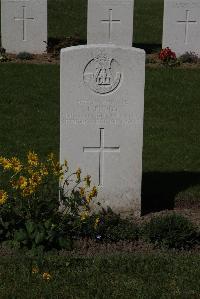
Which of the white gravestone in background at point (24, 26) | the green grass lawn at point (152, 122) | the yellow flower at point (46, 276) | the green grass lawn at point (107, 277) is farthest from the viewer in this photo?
the white gravestone in background at point (24, 26)

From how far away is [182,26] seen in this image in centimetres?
1766

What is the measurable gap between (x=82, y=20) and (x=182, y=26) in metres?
6.02

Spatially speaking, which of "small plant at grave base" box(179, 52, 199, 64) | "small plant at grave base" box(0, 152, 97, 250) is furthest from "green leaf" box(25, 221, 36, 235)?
"small plant at grave base" box(179, 52, 199, 64)

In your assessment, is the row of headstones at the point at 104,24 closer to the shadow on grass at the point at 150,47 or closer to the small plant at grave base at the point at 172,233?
the shadow on grass at the point at 150,47

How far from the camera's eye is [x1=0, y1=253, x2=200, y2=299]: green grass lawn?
6441 mm

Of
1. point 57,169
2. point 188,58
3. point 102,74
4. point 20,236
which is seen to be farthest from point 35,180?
point 188,58

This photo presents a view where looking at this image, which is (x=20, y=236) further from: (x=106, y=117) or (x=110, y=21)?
(x=110, y=21)

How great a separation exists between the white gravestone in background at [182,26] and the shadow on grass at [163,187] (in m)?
8.16

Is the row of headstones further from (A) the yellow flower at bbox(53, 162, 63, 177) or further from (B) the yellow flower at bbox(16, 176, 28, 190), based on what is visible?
(B) the yellow flower at bbox(16, 176, 28, 190)

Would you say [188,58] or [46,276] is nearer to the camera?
[46,276]

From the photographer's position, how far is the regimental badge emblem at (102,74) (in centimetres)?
806

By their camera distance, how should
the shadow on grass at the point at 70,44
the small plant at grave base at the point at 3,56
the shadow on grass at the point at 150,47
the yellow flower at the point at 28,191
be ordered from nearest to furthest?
the yellow flower at the point at 28,191 < the small plant at grave base at the point at 3,56 < the shadow on grass at the point at 70,44 < the shadow on grass at the point at 150,47

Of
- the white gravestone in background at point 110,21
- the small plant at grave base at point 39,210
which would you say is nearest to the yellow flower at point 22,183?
the small plant at grave base at point 39,210

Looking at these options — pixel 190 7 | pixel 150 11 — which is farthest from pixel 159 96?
pixel 150 11
